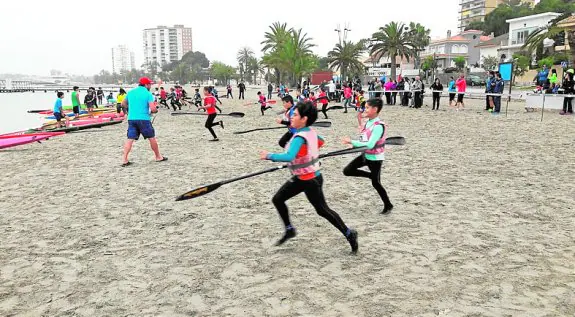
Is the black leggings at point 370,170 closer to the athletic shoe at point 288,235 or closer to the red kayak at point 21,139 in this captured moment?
the athletic shoe at point 288,235

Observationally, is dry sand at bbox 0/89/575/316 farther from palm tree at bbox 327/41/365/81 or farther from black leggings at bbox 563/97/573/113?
palm tree at bbox 327/41/365/81

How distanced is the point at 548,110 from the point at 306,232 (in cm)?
1827

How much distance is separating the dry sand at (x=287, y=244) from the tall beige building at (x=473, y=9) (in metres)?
120

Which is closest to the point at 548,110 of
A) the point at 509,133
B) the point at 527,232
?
the point at 509,133

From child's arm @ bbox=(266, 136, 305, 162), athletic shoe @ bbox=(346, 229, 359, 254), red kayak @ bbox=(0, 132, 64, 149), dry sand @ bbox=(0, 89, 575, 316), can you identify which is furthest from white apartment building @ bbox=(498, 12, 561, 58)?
child's arm @ bbox=(266, 136, 305, 162)

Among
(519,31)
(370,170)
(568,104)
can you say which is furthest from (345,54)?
(370,170)

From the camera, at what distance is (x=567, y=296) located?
143 inches

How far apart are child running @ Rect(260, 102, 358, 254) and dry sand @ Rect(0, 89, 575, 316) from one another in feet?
1.72

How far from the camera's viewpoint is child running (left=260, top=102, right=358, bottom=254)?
4121mm

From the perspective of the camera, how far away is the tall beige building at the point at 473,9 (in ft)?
380

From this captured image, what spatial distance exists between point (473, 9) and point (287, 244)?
132662mm

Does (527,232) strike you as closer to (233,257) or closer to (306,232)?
(306,232)

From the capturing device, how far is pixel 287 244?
193 inches

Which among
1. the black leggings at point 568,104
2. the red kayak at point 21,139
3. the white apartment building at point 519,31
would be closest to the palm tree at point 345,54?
the white apartment building at point 519,31
